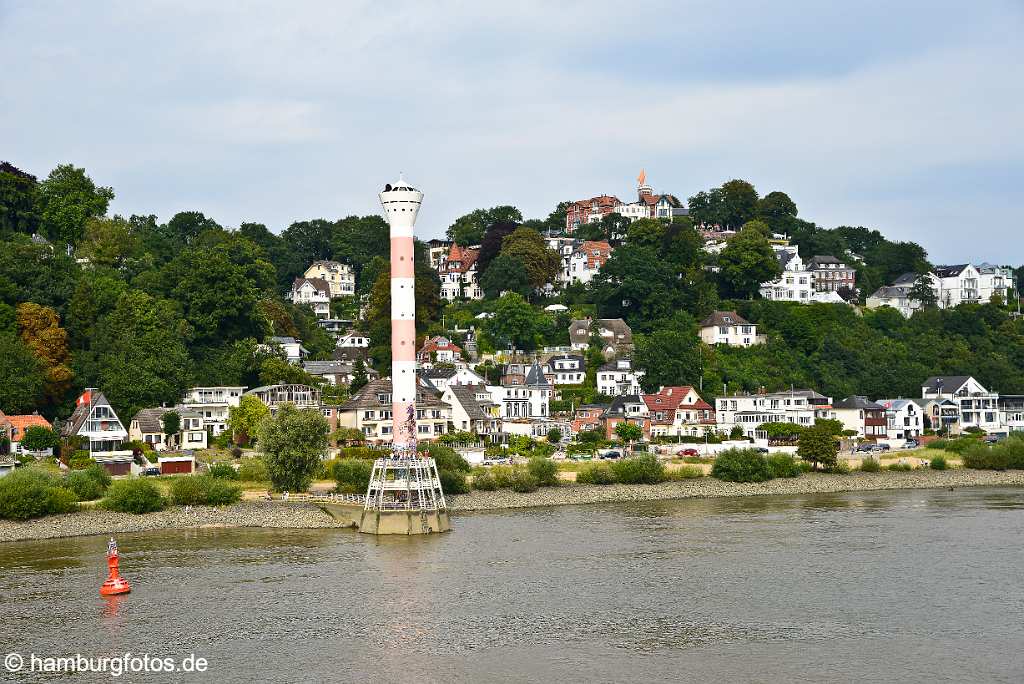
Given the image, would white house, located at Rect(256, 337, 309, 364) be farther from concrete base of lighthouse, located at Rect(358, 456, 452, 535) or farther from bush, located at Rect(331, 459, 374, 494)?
concrete base of lighthouse, located at Rect(358, 456, 452, 535)

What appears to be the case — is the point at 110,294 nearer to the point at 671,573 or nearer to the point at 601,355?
the point at 601,355

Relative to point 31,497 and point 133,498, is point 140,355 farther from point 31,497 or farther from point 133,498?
point 31,497

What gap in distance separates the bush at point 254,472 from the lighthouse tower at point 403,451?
800 centimetres

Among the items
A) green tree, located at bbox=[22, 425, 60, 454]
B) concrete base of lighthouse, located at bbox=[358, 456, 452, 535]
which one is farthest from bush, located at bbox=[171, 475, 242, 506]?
green tree, located at bbox=[22, 425, 60, 454]

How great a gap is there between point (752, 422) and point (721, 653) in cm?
4000

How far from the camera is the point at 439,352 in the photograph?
79.6m

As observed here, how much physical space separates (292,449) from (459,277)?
168ft

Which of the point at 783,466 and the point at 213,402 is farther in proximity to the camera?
the point at 213,402

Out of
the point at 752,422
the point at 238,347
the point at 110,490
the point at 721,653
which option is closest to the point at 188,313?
the point at 238,347

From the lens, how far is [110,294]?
6662cm

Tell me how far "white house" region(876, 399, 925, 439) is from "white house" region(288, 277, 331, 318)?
45.0 meters

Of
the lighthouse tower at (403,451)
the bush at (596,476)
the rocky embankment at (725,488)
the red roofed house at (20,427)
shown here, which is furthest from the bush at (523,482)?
the red roofed house at (20,427)

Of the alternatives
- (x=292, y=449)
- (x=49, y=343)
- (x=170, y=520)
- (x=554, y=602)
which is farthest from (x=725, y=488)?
(x=49, y=343)

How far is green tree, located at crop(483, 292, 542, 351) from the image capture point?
80.4 meters
